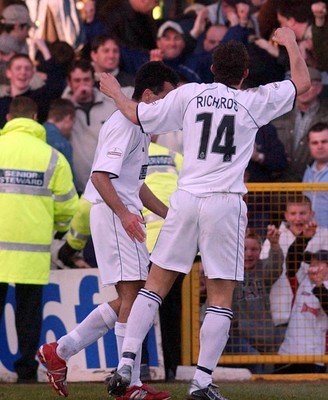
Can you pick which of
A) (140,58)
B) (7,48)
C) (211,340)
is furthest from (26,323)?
(7,48)

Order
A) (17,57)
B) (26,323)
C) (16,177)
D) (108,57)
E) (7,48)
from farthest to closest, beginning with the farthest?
(7,48)
(108,57)
(17,57)
(26,323)
(16,177)

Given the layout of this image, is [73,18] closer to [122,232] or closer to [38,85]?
[38,85]

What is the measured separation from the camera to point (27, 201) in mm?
9977

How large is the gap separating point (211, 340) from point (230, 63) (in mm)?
1768

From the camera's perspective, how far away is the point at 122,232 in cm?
801

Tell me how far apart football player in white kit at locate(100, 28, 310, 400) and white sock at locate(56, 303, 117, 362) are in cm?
61

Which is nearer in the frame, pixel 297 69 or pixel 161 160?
pixel 297 69

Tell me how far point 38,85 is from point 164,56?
137 cm

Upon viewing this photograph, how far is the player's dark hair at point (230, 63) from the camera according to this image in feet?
24.8

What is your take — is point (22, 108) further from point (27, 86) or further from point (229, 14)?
point (229, 14)

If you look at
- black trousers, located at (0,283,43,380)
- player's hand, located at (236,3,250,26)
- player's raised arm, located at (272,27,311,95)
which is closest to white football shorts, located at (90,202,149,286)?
player's raised arm, located at (272,27,311,95)

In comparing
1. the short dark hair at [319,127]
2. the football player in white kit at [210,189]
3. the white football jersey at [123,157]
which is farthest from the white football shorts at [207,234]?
the short dark hair at [319,127]

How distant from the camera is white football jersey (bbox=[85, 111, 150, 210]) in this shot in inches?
308

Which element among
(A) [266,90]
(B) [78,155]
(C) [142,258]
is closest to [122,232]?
(C) [142,258]
